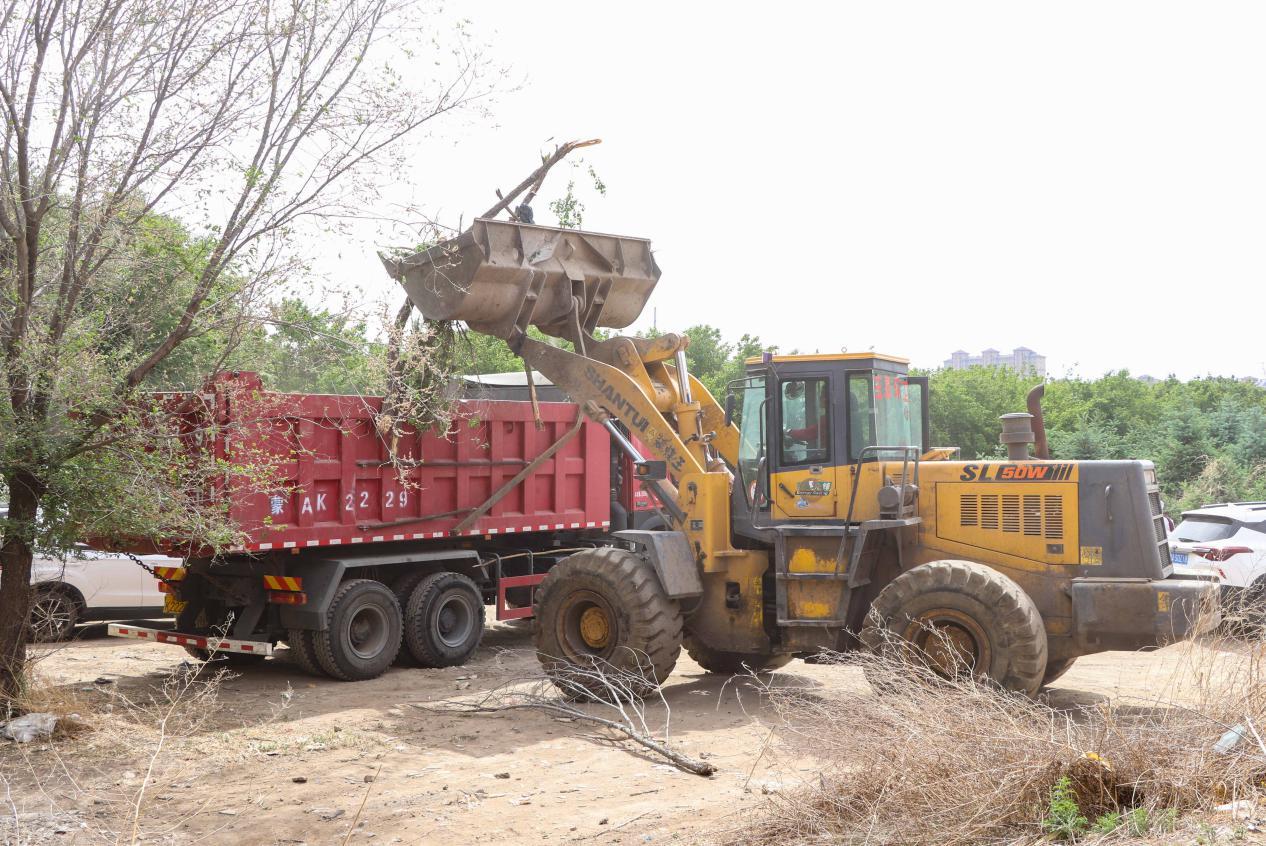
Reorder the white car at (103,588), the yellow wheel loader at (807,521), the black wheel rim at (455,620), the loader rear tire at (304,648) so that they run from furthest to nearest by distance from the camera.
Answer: the white car at (103,588) < the black wheel rim at (455,620) < the loader rear tire at (304,648) < the yellow wheel loader at (807,521)

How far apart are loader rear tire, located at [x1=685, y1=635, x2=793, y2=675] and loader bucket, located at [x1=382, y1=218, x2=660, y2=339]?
318 cm

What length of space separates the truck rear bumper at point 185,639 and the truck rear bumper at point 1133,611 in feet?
22.6

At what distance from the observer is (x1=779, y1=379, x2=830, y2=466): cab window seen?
965 centimetres

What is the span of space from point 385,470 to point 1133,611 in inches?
265

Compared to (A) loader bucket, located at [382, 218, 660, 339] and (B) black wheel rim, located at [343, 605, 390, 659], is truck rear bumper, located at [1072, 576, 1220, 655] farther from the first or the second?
(B) black wheel rim, located at [343, 605, 390, 659]

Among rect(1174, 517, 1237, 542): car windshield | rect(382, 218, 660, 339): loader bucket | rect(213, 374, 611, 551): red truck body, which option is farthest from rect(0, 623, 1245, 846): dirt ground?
rect(382, 218, 660, 339): loader bucket

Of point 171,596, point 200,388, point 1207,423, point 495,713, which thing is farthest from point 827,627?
point 1207,423

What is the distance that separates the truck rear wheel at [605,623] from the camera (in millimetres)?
9492

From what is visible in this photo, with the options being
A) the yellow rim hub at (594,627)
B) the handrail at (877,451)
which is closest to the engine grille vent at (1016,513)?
the handrail at (877,451)

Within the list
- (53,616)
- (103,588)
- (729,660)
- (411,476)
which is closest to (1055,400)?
(729,660)

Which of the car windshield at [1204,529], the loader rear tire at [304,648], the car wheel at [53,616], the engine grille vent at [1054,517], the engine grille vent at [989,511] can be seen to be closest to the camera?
the engine grille vent at [1054,517]

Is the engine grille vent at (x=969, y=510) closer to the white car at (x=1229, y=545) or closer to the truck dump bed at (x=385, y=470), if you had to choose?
the truck dump bed at (x=385, y=470)

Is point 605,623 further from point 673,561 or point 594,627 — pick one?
point 673,561

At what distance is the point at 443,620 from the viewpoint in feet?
39.4
